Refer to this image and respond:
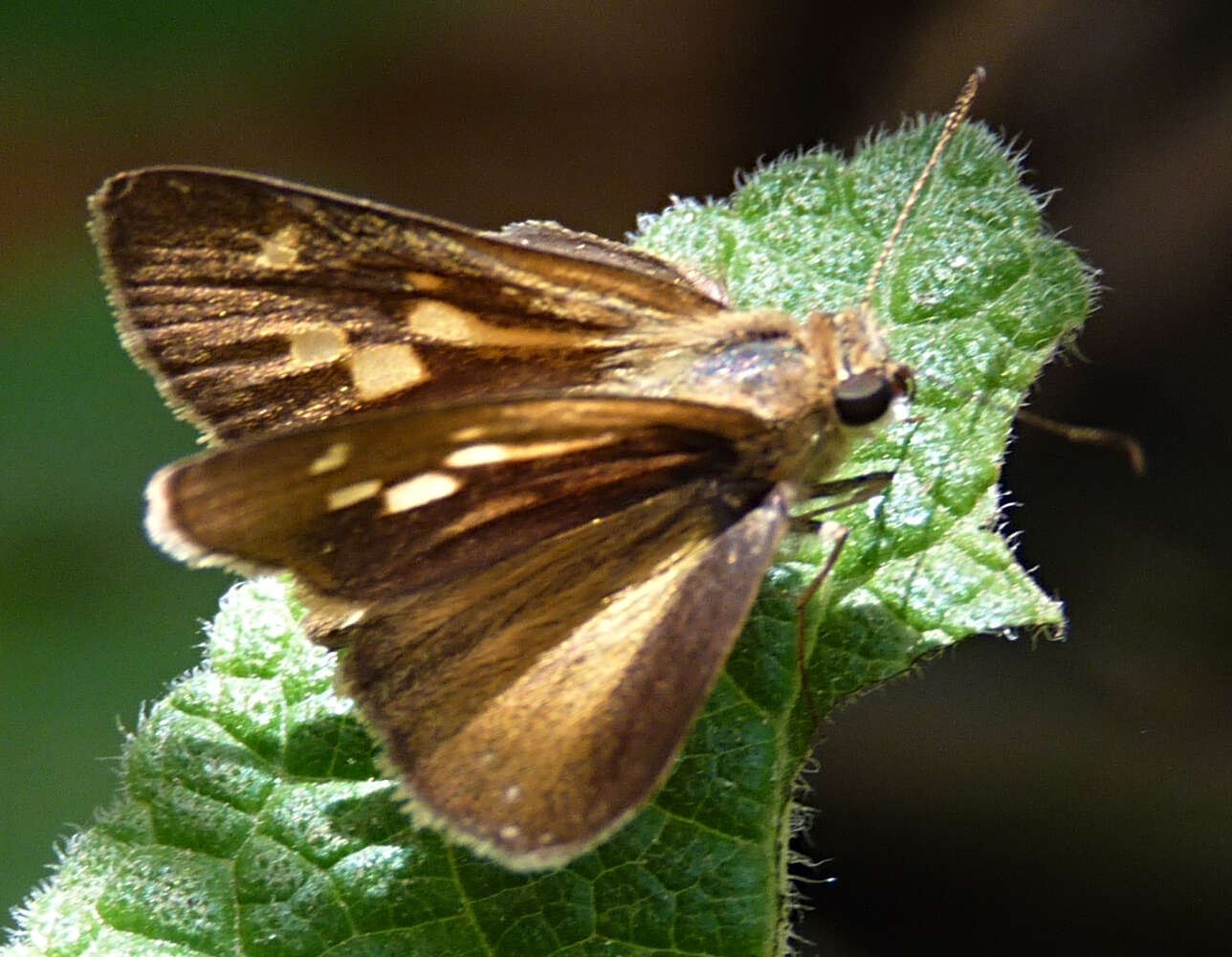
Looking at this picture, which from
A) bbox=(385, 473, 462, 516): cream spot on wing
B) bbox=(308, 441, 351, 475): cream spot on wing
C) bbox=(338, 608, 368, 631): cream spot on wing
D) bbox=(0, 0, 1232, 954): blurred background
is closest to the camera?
bbox=(308, 441, 351, 475): cream spot on wing

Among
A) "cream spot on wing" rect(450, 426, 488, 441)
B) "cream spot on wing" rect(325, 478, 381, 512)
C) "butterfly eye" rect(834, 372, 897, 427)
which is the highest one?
"cream spot on wing" rect(450, 426, 488, 441)

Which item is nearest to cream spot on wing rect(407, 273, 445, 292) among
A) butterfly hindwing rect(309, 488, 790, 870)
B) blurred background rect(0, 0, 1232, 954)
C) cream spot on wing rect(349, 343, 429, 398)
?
cream spot on wing rect(349, 343, 429, 398)

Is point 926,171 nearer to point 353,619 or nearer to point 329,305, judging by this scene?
point 329,305

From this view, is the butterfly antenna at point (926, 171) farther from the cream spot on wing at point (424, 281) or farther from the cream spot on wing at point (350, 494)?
the cream spot on wing at point (350, 494)

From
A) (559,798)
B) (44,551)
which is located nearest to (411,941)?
(559,798)

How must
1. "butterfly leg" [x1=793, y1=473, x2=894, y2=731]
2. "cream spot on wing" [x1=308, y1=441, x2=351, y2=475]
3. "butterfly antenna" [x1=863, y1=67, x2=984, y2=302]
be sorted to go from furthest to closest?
"butterfly antenna" [x1=863, y1=67, x2=984, y2=302] < "butterfly leg" [x1=793, y1=473, x2=894, y2=731] < "cream spot on wing" [x1=308, y1=441, x2=351, y2=475]

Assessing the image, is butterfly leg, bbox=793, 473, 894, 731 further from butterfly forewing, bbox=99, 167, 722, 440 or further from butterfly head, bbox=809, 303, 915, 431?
butterfly forewing, bbox=99, 167, 722, 440

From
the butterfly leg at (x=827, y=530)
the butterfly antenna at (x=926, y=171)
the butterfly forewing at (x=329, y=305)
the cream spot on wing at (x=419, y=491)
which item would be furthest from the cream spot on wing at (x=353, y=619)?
the butterfly antenna at (x=926, y=171)
